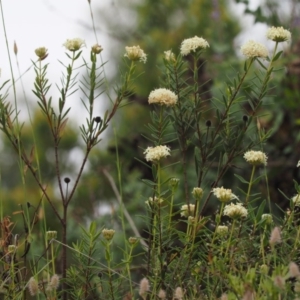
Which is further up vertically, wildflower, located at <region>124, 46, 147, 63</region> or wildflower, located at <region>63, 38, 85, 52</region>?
wildflower, located at <region>63, 38, 85, 52</region>

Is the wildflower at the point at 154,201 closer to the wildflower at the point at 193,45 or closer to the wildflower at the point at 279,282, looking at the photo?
the wildflower at the point at 193,45

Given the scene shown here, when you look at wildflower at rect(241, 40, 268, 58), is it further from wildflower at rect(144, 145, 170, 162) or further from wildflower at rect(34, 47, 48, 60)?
wildflower at rect(34, 47, 48, 60)

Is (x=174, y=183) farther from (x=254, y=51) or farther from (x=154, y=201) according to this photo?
(x=254, y=51)

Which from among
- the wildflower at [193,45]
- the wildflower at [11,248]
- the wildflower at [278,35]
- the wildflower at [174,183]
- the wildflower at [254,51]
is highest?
the wildflower at [193,45]

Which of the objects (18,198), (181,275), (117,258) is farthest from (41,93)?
(18,198)

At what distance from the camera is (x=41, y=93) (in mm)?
1879

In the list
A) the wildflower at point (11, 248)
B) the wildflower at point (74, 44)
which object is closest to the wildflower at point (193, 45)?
the wildflower at point (74, 44)

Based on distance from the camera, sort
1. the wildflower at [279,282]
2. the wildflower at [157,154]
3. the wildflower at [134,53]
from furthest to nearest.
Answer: the wildflower at [134,53] < the wildflower at [157,154] < the wildflower at [279,282]

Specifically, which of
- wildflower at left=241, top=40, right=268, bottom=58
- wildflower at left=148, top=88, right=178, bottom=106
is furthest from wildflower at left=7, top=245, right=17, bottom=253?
wildflower at left=241, top=40, right=268, bottom=58

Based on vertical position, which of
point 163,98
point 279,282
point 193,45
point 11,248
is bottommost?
point 279,282

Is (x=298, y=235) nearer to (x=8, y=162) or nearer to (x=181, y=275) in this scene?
(x=181, y=275)

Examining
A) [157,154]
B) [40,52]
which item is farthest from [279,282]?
[40,52]

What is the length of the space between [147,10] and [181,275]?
14.1 meters

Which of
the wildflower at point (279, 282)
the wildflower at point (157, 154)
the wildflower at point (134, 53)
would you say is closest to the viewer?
the wildflower at point (279, 282)
